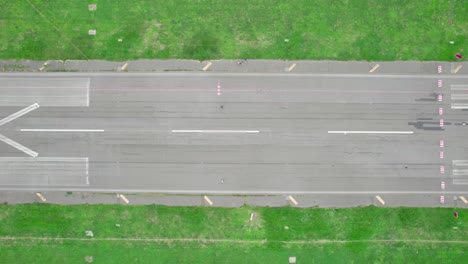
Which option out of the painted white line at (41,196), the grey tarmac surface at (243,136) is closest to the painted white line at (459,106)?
the grey tarmac surface at (243,136)

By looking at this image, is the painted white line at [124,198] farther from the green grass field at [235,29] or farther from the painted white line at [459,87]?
the painted white line at [459,87]

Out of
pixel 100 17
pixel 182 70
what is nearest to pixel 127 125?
pixel 182 70

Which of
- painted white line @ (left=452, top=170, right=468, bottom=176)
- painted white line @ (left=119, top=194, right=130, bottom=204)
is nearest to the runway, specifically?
painted white line @ (left=452, top=170, right=468, bottom=176)

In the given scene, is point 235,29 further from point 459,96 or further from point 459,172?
point 459,172

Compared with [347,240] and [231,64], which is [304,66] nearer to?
[231,64]

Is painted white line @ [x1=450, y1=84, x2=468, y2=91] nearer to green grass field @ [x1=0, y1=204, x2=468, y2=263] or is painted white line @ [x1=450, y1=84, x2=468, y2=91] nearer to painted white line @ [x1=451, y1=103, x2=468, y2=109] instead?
painted white line @ [x1=451, y1=103, x2=468, y2=109]

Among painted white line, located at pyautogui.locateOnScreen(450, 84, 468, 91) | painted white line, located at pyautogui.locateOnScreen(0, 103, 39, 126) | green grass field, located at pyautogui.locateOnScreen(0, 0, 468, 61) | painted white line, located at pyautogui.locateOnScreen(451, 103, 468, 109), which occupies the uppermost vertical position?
green grass field, located at pyautogui.locateOnScreen(0, 0, 468, 61)
